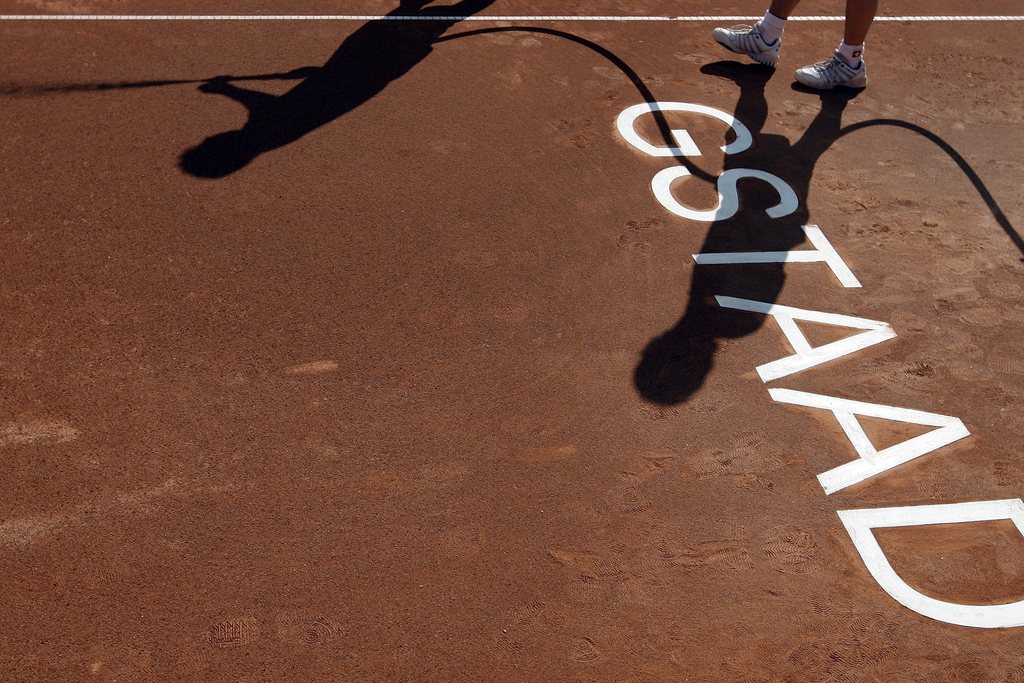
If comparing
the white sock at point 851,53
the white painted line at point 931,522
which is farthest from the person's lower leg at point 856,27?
the white painted line at point 931,522

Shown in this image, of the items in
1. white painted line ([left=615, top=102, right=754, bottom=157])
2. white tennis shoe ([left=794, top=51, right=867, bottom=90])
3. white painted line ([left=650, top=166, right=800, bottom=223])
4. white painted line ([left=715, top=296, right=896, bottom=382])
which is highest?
white tennis shoe ([left=794, top=51, right=867, bottom=90])

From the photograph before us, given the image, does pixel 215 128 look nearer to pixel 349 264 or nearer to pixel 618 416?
pixel 349 264

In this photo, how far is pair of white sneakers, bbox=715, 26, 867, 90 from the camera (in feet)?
25.6

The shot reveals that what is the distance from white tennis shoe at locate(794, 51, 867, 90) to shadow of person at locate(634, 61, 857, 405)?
4.1 inches

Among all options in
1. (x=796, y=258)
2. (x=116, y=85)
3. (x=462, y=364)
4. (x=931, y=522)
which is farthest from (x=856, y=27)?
(x=116, y=85)

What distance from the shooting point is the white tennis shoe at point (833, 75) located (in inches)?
306

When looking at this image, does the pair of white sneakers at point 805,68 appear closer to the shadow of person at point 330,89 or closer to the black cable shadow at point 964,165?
the black cable shadow at point 964,165

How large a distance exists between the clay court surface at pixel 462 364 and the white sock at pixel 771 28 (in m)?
0.33

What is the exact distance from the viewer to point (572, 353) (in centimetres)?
532

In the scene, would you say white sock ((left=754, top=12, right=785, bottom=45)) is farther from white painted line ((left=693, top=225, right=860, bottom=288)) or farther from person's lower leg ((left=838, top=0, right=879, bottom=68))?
white painted line ((left=693, top=225, right=860, bottom=288))

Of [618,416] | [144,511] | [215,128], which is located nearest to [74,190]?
[215,128]

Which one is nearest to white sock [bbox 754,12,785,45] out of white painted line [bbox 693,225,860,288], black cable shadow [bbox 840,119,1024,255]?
black cable shadow [bbox 840,119,1024,255]

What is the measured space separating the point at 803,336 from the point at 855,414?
0.65 meters

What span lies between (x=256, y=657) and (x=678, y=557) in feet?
6.75
